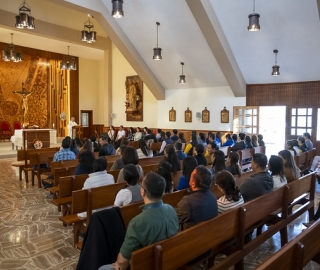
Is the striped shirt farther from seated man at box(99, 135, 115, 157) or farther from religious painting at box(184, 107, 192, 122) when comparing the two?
religious painting at box(184, 107, 192, 122)

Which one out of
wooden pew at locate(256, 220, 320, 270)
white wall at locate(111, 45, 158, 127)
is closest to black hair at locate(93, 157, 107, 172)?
wooden pew at locate(256, 220, 320, 270)

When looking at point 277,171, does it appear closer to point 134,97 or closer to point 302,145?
point 302,145

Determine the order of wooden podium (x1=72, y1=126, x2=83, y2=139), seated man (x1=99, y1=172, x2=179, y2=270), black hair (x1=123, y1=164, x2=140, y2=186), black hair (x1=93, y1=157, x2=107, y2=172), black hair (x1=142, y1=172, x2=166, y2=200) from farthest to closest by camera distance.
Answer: wooden podium (x1=72, y1=126, x2=83, y2=139)
black hair (x1=93, y1=157, x2=107, y2=172)
black hair (x1=123, y1=164, x2=140, y2=186)
black hair (x1=142, y1=172, x2=166, y2=200)
seated man (x1=99, y1=172, x2=179, y2=270)

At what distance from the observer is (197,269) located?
2908 millimetres

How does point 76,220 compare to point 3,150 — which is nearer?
point 76,220

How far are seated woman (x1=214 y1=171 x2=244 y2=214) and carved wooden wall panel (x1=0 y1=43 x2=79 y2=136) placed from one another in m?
14.0

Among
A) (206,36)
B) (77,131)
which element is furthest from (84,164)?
(77,131)

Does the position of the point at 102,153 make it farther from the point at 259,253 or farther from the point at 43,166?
the point at 259,253

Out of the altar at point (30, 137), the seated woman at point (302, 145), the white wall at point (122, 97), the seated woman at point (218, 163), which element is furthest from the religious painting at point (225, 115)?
the seated woman at point (218, 163)

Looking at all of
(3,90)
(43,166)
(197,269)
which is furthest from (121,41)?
(197,269)

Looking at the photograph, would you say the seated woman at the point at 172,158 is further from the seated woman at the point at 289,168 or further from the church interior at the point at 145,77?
the church interior at the point at 145,77

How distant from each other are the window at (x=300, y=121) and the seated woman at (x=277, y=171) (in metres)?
6.84

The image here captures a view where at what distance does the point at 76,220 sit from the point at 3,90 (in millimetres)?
13132

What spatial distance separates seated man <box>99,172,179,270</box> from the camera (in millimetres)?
1867
